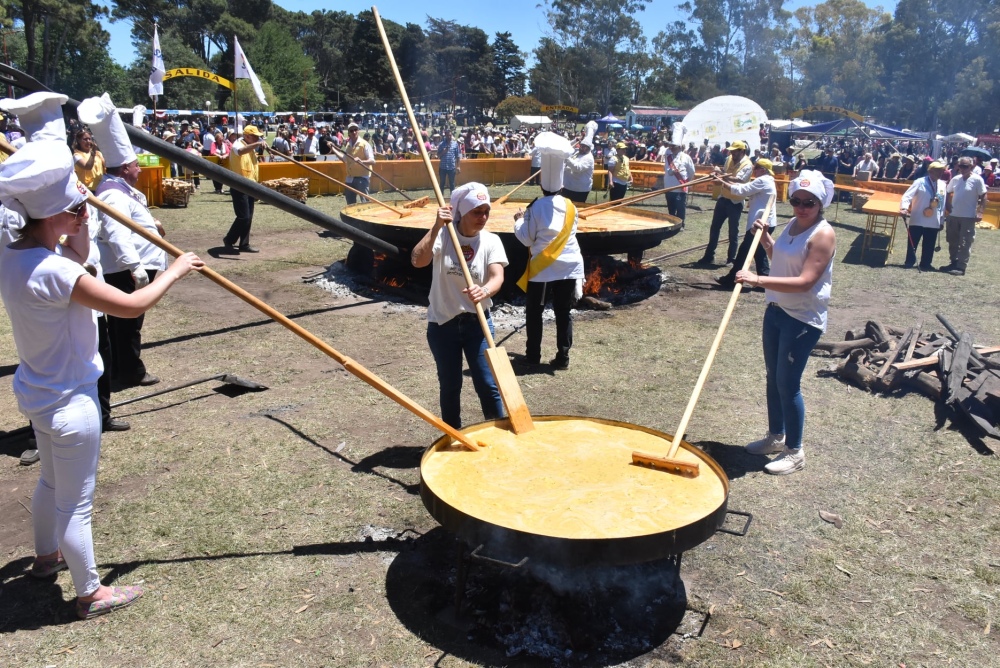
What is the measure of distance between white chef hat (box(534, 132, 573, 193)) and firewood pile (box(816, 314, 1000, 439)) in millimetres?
3256

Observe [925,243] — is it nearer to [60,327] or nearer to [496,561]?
[496,561]

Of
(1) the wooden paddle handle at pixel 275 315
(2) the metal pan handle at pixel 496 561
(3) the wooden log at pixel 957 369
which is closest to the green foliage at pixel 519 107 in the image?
(3) the wooden log at pixel 957 369

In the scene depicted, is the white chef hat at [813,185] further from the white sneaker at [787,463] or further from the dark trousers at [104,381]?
the dark trousers at [104,381]

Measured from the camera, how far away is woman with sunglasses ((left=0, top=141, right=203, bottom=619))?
9.21 feet

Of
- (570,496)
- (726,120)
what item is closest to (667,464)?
(570,496)

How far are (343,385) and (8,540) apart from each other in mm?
2836

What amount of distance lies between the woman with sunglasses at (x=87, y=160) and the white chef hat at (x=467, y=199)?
4.35 meters

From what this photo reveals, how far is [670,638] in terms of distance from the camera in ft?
10.9

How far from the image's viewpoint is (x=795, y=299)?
4699 millimetres

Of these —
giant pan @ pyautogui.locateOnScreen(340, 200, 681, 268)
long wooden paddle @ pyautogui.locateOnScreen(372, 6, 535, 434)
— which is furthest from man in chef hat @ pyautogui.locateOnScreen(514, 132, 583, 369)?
long wooden paddle @ pyautogui.locateOnScreen(372, 6, 535, 434)

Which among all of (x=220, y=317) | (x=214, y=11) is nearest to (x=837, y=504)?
(x=220, y=317)

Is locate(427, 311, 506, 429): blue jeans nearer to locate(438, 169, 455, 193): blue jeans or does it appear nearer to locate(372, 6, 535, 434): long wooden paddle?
locate(372, 6, 535, 434): long wooden paddle

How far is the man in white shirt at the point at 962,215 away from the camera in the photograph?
12.2 metres

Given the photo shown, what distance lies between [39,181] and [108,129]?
290 cm
